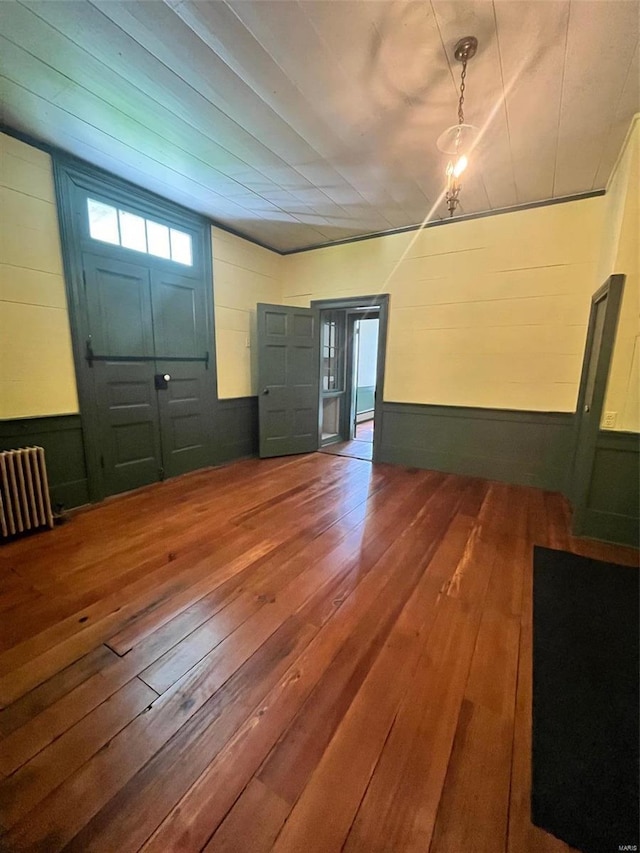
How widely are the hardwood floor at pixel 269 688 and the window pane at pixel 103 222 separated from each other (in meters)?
2.46

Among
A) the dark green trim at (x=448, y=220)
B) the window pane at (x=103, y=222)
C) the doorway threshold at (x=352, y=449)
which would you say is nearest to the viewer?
the window pane at (x=103, y=222)

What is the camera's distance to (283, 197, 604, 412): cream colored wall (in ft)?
10.3

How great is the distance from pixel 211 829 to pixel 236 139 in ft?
11.4

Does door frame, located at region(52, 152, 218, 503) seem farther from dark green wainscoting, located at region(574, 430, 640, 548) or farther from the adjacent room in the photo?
dark green wainscoting, located at region(574, 430, 640, 548)

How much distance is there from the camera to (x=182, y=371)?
3.67m

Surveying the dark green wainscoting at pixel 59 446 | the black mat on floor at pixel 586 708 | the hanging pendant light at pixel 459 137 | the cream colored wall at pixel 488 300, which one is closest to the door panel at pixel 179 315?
the dark green wainscoting at pixel 59 446

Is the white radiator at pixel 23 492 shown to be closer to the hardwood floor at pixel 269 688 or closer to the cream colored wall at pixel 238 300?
the hardwood floor at pixel 269 688

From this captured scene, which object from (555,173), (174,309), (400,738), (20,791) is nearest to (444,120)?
(555,173)

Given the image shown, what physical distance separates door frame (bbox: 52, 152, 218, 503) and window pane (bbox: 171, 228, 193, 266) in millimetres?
142

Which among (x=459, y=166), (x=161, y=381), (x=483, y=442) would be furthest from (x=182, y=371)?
(x=483, y=442)

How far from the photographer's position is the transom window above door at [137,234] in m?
2.85

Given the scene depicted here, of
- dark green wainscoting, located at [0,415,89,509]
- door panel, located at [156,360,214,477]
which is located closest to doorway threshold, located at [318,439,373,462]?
door panel, located at [156,360,214,477]

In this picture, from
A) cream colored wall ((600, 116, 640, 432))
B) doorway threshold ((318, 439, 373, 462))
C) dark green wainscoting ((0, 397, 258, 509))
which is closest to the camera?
cream colored wall ((600, 116, 640, 432))

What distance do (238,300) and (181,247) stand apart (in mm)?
873
